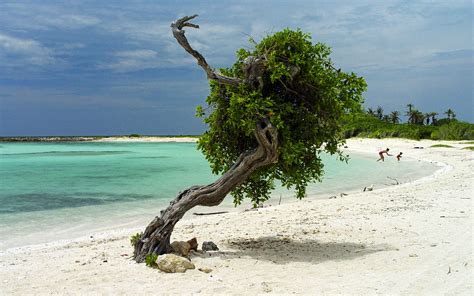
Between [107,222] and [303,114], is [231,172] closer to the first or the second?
[303,114]

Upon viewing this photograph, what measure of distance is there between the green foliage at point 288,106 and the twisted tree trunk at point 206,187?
0.65 feet

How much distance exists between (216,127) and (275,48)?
203 centimetres

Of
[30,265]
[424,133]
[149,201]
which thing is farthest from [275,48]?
[424,133]

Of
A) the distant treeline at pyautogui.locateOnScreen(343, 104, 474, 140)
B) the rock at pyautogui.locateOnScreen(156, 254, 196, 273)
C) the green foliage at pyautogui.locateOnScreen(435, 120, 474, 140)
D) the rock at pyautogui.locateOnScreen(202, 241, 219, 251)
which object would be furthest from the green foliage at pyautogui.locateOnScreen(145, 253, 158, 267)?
the green foliage at pyautogui.locateOnScreen(435, 120, 474, 140)

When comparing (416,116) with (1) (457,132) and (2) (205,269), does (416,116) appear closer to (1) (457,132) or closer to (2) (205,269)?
(1) (457,132)

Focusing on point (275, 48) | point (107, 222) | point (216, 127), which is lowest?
point (107, 222)

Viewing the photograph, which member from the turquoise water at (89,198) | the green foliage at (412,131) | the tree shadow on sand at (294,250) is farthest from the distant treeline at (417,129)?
the tree shadow on sand at (294,250)

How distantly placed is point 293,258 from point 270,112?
9.27 ft

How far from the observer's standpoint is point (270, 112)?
815 cm

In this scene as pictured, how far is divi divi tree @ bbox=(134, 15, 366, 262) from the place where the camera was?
8211 millimetres

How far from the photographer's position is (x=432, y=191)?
661 inches

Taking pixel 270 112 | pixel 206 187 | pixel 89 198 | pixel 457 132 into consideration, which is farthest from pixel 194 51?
pixel 457 132

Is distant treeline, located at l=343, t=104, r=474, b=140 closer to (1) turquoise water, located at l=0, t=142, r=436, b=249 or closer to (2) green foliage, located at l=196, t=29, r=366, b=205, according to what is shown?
(1) turquoise water, located at l=0, t=142, r=436, b=249

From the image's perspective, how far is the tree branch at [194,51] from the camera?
8.23 meters
